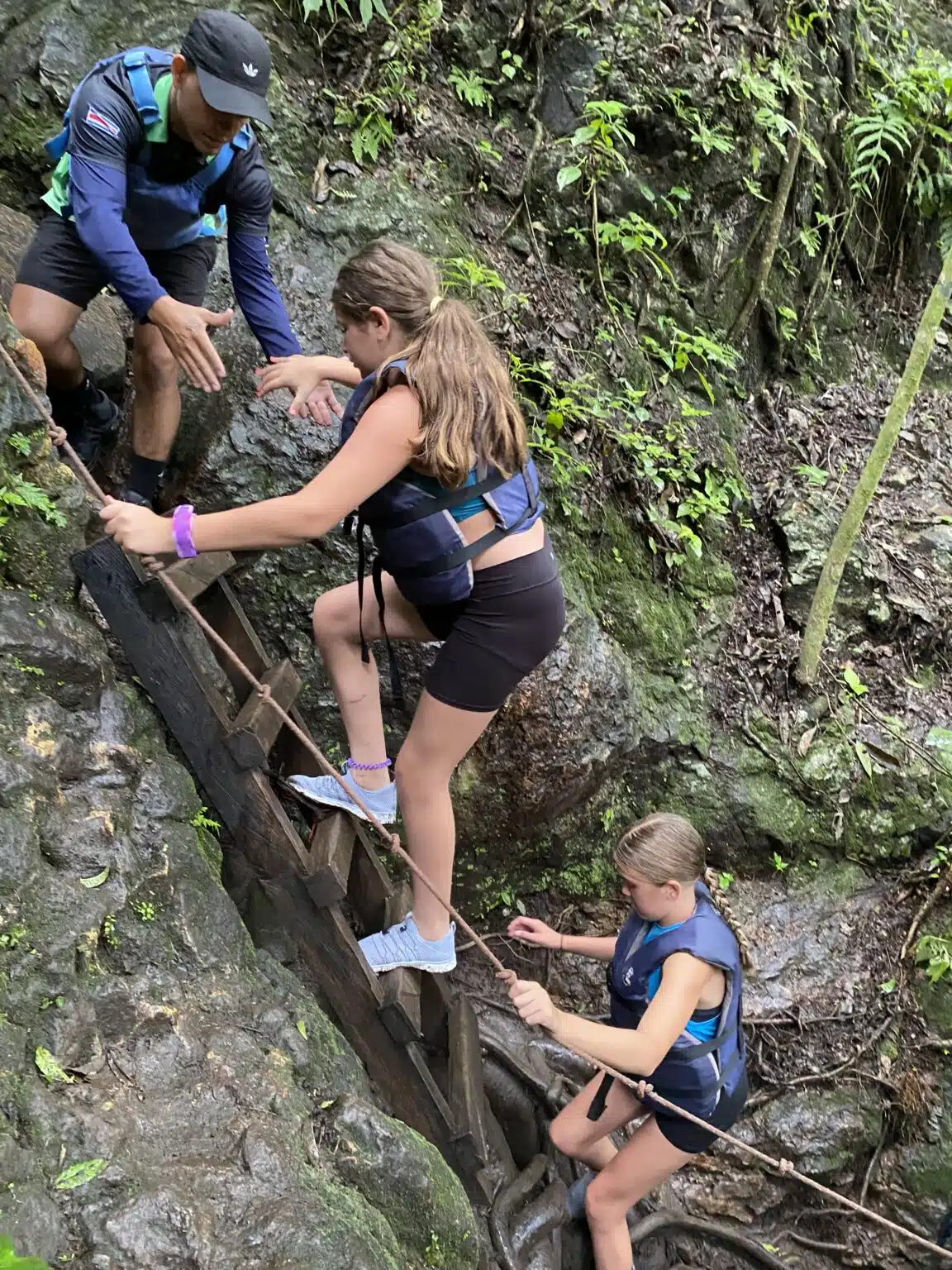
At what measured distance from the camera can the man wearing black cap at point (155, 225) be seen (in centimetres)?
274

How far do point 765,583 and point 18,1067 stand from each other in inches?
209

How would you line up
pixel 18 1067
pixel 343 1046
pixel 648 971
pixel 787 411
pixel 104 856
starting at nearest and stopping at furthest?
1. pixel 18 1067
2. pixel 104 856
3. pixel 343 1046
4. pixel 648 971
5. pixel 787 411

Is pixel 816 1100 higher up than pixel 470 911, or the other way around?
pixel 470 911

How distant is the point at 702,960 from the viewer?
10.4ft

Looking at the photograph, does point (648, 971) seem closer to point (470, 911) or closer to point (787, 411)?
point (470, 911)

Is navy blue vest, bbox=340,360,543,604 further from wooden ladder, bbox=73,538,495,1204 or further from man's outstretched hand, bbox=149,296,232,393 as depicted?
wooden ladder, bbox=73,538,495,1204

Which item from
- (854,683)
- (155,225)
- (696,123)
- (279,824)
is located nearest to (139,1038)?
(279,824)

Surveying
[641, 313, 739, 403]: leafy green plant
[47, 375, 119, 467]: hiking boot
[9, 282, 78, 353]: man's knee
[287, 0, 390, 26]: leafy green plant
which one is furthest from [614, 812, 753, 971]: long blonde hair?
[287, 0, 390, 26]: leafy green plant

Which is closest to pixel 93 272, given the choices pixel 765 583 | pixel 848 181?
pixel 765 583

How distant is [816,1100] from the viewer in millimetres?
5141

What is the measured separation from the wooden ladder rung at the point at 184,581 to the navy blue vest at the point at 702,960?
2.09 m

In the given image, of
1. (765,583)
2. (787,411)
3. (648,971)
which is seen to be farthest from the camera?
(787,411)

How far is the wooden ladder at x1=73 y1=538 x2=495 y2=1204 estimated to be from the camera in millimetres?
3072

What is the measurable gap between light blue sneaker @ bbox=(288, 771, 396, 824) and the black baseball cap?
2.31 meters
